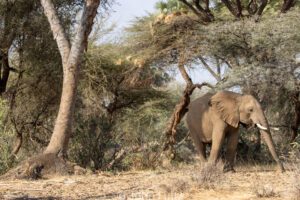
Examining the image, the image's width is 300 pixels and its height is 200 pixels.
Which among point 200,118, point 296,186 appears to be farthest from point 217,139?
point 296,186

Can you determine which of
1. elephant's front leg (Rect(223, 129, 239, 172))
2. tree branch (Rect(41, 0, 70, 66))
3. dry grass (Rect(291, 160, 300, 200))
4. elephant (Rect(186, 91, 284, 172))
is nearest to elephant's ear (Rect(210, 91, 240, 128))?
elephant (Rect(186, 91, 284, 172))

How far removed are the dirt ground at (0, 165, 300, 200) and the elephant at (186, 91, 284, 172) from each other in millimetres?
2127

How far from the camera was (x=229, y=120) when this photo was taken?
523 inches

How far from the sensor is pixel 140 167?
48.0 feet

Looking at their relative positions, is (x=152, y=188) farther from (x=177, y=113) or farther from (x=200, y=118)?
(x=177, y=113)

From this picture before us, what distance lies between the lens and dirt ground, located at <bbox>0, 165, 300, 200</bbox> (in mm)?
7992

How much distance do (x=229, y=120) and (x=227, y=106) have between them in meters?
0.32

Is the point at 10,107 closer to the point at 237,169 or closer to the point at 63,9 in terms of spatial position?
the point at 63,9

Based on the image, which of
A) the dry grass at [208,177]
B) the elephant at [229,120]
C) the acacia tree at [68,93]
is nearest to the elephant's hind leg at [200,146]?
the elephant at [229,120]

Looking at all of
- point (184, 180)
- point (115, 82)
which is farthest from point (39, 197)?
point (115, 82)

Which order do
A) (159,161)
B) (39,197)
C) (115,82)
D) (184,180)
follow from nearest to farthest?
(39,197) < (184,180) < (159,161) < (115,82)

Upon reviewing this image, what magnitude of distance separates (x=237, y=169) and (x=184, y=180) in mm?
4783

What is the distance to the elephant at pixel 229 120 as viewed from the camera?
1291cm

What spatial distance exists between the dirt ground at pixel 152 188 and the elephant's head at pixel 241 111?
2.12 meters
